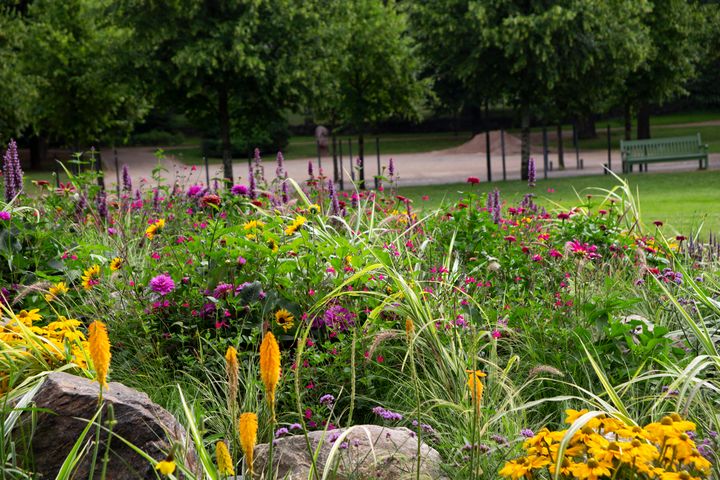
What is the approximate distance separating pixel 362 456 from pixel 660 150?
22.6 m

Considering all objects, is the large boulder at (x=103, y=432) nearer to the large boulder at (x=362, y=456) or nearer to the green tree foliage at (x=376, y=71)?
the large boulder at (x=362, y=456)

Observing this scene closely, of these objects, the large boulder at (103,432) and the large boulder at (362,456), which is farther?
the large boulder at (362,456)

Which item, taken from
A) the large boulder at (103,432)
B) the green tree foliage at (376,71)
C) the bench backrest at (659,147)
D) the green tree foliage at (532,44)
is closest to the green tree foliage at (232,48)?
the green tree foliage at (532,44)

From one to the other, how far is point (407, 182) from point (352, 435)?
19.4 m

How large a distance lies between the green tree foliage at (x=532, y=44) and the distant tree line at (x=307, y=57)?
43 millimetres

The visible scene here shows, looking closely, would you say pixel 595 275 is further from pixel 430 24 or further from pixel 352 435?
pixel 430 24

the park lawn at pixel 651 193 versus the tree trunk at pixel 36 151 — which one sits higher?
the tree trunk at pixel 36 151

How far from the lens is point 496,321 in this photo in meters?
4.41

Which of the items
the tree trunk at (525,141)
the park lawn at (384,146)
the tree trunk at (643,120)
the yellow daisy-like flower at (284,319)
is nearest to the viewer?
the yellow daisy-like flower at (284,319)

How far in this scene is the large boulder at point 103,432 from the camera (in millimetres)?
2961

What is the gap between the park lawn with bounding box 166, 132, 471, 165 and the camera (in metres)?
37.3

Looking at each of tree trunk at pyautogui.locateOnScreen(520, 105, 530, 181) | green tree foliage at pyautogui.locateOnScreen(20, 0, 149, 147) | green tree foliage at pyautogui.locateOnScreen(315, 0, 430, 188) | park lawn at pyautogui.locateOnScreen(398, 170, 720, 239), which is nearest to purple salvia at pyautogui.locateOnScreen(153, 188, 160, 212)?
park lawn at pyautogui.locateOnScreen(398, 170, 720, 239)

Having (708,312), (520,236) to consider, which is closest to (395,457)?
(708,312)

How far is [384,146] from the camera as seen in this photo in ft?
130
